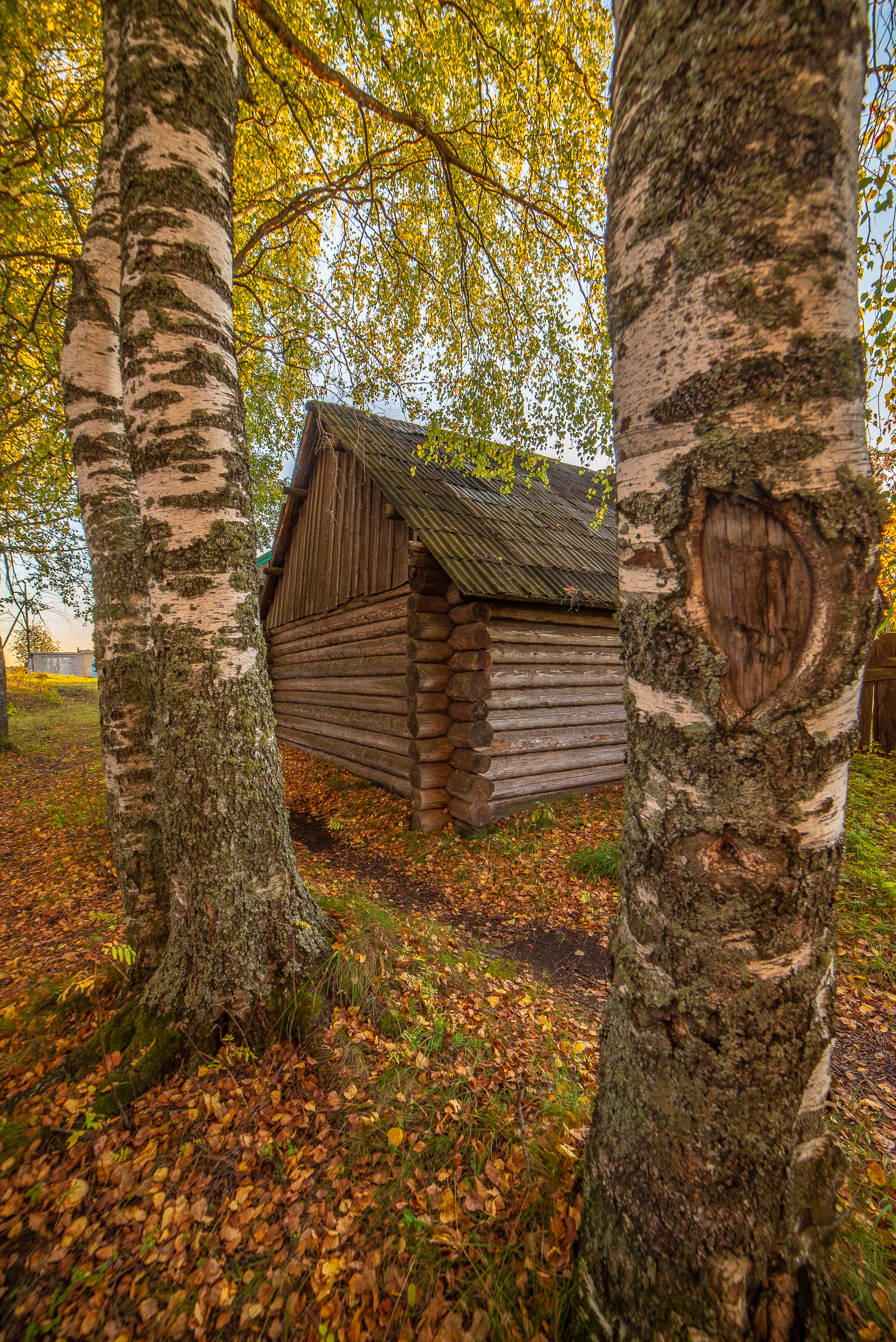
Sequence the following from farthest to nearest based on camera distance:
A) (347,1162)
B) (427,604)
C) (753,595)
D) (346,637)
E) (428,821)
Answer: (346,637) → (427,604) → (428,821) → (347,1162) → (753,595)

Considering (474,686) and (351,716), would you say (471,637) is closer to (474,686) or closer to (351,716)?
(474,686)

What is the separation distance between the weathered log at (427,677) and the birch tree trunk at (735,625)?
17.1ft

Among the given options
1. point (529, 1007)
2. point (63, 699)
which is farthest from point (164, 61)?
point (63, 699)

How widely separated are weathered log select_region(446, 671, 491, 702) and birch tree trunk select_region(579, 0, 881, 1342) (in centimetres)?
491

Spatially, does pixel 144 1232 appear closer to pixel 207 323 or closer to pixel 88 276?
pixel 207 323

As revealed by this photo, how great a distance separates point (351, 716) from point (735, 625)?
816cm

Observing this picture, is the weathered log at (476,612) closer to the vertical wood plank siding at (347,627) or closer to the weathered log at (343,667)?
the weathered log at (343,667)

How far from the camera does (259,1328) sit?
1497mm

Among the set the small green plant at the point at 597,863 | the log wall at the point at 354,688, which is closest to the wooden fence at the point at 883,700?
the small green plant at the point at 597,863

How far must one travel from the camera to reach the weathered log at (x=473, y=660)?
620cm

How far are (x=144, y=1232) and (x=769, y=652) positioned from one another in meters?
2.61

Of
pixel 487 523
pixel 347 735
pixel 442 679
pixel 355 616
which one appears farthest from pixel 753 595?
pixel 347 735

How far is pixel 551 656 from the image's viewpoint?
278 inches

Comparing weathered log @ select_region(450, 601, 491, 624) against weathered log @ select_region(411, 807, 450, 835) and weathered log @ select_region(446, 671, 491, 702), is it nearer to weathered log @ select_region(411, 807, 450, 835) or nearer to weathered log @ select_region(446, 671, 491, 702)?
weathered log @ select_region(446, 671, 491, 702)
